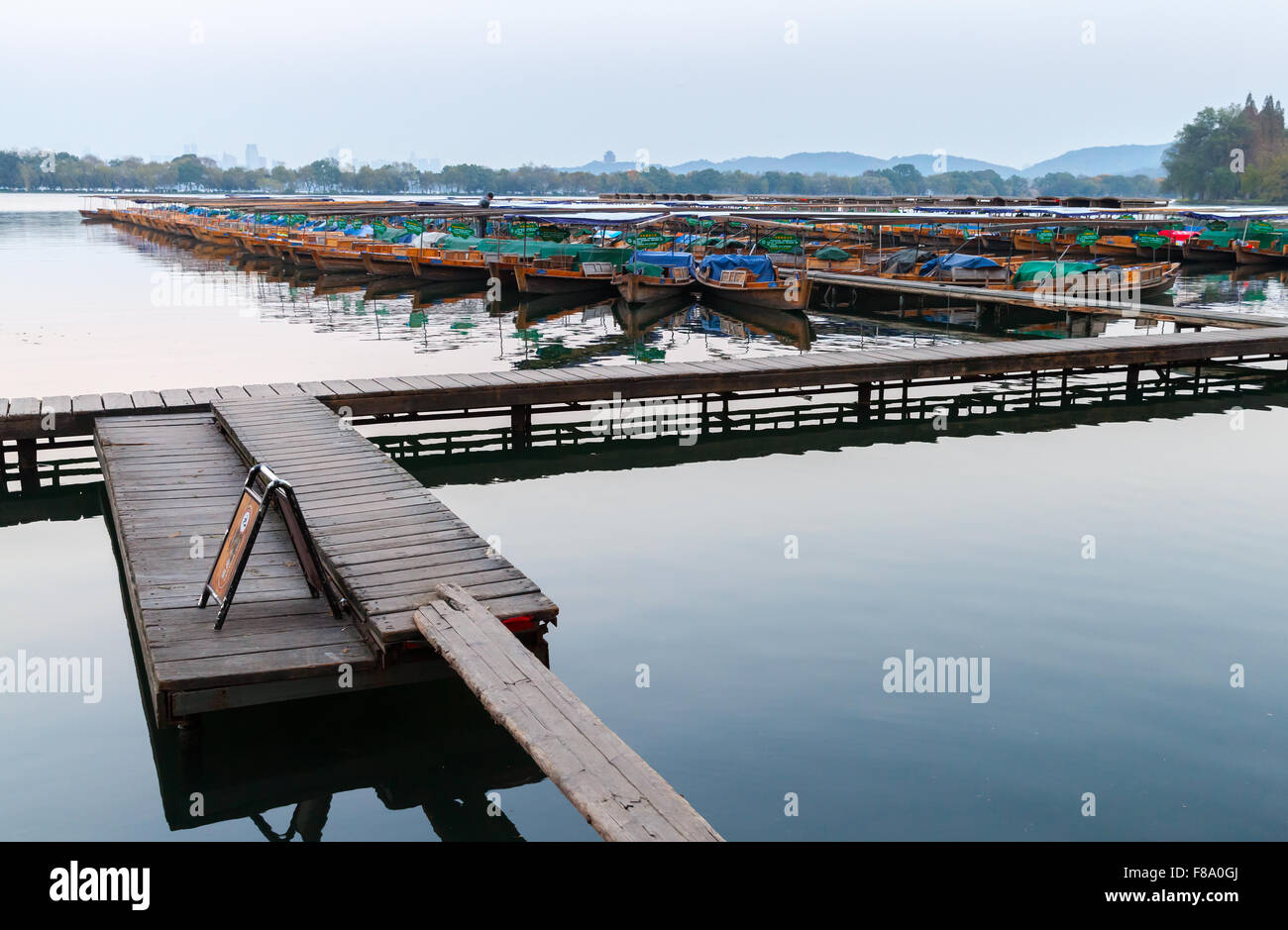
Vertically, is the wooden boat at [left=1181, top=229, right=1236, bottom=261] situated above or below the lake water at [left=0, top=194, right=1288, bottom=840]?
above

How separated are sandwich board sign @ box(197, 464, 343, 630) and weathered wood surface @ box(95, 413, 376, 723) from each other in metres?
0.13

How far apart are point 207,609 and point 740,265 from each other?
97.6 feet

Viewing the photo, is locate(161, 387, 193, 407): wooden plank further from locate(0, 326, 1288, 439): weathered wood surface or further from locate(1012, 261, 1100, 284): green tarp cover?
locate(1012, 261, 1100, 284): green tarp cover

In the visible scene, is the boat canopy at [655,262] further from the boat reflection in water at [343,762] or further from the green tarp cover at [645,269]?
the boat reflection in water at [343,762]

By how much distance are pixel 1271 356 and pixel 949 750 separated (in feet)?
57.3

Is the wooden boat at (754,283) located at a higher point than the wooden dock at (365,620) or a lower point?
higher

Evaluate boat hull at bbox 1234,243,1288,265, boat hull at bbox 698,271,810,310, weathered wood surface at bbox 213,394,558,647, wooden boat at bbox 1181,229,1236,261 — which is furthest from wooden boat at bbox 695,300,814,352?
boat hull at bbox 1234,243,1288,265

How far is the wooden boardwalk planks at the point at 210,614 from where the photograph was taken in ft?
22.0

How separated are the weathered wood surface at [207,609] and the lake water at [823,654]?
0.62m

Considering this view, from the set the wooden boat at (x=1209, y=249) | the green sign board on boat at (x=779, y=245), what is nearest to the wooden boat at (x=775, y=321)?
the green sign board on boat at (x=779, y=245)

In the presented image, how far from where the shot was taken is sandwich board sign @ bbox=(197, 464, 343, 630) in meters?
7.18

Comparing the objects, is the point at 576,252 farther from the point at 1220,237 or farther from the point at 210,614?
the point at 210,614
